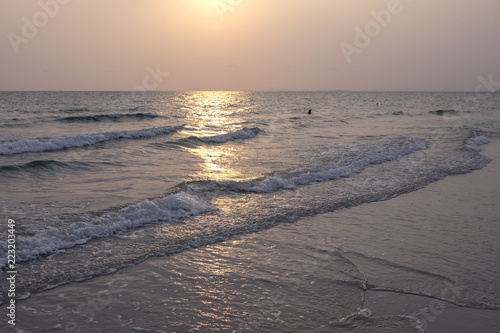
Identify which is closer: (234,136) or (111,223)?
(111,223)

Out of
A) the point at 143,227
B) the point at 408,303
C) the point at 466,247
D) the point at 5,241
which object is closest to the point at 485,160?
the point at 466,247

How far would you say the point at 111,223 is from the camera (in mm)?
7805

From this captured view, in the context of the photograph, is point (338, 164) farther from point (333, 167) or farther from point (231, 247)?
point (231, 247)

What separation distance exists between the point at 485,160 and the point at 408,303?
14.6 meters

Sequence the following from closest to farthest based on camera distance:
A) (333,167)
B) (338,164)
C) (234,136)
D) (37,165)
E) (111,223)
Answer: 1. (111,223)
2. (37,165)
3. (333,167)
4. (338,164)
5. (234,136)

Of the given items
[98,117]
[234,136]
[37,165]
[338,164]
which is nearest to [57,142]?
[37,165]

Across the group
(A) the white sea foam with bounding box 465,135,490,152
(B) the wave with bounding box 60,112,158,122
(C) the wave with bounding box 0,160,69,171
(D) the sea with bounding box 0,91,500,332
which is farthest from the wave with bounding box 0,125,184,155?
(A) the white sea foam with bounding box 465,135,490,152

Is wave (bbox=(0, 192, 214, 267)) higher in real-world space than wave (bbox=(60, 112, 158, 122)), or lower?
lower

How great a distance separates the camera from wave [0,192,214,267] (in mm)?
6555

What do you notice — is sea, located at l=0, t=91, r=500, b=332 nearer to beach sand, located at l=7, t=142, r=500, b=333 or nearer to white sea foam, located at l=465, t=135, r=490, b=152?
beach sand, located at l=7, t=142, r=500, b=333

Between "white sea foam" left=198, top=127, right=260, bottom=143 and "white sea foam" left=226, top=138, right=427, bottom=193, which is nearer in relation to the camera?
"white sea foam" left=226, top=138, right=427, bottom=193

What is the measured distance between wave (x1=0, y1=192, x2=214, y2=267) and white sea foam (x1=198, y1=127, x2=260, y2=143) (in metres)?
14.7

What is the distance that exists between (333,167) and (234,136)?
12.9m

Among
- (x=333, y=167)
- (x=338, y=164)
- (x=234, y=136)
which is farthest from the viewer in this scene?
(x=234, y=136)
